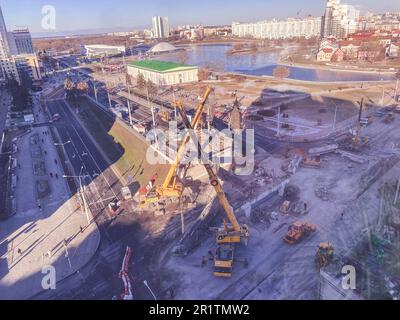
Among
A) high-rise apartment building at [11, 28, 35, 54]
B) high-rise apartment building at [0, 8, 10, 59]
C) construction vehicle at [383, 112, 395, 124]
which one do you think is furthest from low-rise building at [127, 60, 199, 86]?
high-rise apartment building at [11, 28, 35, 54]

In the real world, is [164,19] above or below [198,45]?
above

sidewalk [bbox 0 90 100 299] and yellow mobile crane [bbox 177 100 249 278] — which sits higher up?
yellow mobile crane [bbox 177 100 249 278]

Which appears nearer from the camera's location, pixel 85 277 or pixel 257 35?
pixel 85 277

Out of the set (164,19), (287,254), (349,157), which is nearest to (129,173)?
(287,254)

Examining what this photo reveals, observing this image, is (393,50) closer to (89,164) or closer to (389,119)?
(389,119)

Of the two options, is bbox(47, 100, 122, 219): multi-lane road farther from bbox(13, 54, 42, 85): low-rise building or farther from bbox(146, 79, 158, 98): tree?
bbox(13, 54, 42, 85): low-rise building

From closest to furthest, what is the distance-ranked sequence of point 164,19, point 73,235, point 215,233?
point 215,233 < point 73,235 < point 164,19
